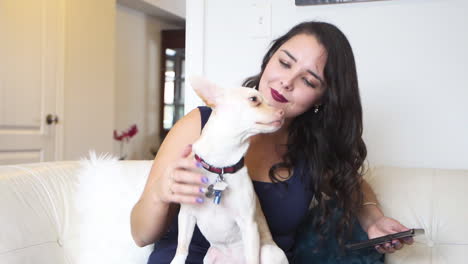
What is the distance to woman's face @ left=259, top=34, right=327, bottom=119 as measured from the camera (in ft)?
3.48

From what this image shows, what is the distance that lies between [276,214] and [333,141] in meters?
0.28

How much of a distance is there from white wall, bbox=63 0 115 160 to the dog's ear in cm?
274

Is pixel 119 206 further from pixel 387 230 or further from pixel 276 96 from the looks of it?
pixel 387 230

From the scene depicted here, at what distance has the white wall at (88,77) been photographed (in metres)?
3.36

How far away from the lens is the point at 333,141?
4.29ft

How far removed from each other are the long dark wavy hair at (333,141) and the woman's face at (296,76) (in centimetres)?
5

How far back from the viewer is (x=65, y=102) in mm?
3318

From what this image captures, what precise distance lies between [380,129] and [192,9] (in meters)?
0.88

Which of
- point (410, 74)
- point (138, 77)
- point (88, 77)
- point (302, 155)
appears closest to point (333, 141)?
point (302, 155)

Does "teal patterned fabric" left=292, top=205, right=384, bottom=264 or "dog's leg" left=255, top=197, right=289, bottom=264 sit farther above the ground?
"dog's leg" left=255, top=197, right=289, bottom=264

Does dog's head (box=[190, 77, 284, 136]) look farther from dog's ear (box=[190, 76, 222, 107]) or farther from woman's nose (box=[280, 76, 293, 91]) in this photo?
woman's nose (box=[280, 76, 293, 91])

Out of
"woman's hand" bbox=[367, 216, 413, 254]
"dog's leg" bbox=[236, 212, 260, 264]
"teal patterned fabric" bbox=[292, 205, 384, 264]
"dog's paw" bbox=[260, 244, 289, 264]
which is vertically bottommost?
"teal patterned fabric" bbox=[292, 205, 384, 264]

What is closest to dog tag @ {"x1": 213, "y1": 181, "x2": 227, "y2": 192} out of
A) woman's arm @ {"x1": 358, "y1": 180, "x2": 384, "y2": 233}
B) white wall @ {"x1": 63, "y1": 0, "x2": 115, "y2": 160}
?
woman's arm @ {"x1": 358, "y1": 180, "x2": 384, "y2": 233}

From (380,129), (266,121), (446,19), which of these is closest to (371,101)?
(380,129)
